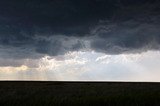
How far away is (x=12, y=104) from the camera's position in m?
18.1

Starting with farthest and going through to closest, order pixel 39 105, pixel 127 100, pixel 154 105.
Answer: pixel 127 100, pixel 154 105, pixel 39 105

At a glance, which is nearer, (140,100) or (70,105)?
(70,105)

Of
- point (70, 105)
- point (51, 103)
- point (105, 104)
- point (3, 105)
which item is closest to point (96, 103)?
point (105, 104)

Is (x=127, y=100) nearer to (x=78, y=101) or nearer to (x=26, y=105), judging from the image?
(x=78, y=101)

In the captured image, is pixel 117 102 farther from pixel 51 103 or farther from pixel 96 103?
pixel 51 103

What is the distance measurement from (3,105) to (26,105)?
156 cm

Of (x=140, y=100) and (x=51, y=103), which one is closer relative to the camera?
(x=51, y=103)

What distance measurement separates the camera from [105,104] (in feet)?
63.1

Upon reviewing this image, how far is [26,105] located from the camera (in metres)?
17.8

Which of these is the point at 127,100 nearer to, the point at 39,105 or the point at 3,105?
the point at 39,105

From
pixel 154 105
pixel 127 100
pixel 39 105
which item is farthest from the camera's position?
pixel 127 100

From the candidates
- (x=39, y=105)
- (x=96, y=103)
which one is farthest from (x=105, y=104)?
(x=39, y=105)

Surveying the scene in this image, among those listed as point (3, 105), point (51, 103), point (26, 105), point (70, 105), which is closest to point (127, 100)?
point (70, 105)

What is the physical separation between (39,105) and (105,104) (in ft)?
15.0
